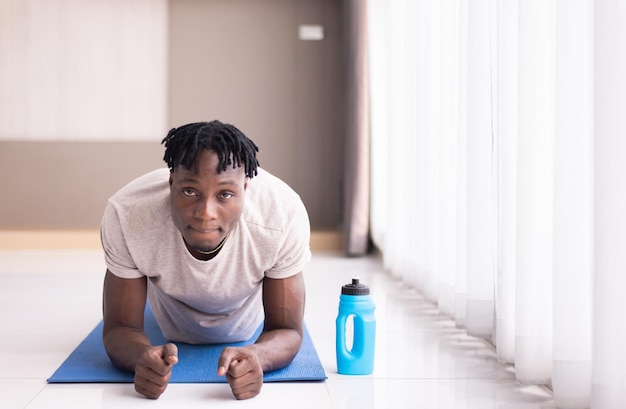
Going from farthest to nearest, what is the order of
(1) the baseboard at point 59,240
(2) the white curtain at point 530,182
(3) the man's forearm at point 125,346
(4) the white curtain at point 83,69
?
(4) the white curtain at point 83,69, (1) the baseboard at point 59,240, (3) the man's forearm at point 125,346, (2) the white curtain at point 530,182

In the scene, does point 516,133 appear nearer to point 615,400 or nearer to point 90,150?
point 615,400

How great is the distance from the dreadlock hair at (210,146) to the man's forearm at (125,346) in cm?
42

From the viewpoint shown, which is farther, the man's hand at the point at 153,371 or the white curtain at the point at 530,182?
the man's hand at the point at 153,371

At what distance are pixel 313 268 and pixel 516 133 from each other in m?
2.33

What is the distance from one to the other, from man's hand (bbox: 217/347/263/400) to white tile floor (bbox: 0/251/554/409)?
26mm

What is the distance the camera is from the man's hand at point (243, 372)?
163 centimetres

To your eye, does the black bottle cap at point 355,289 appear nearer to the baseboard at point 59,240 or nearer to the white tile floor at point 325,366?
the white tile floor at point 325,366

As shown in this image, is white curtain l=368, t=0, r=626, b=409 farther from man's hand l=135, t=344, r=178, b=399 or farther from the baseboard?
the baseboard

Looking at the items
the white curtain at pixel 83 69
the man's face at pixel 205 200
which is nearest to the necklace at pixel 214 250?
the man's face at pixel 205 200

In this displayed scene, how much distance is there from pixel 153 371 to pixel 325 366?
54 cm

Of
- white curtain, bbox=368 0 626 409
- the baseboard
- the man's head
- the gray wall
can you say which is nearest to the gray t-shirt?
the man's head

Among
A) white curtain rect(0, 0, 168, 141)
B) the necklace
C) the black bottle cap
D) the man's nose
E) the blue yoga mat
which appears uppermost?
white curtain rect(0, 0, 168, 141)

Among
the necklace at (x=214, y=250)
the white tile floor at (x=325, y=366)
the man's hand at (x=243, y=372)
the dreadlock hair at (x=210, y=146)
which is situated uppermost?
the dreadlock hair at (x=210, y=146)

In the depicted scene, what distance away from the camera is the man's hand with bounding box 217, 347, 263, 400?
163 centimetres
